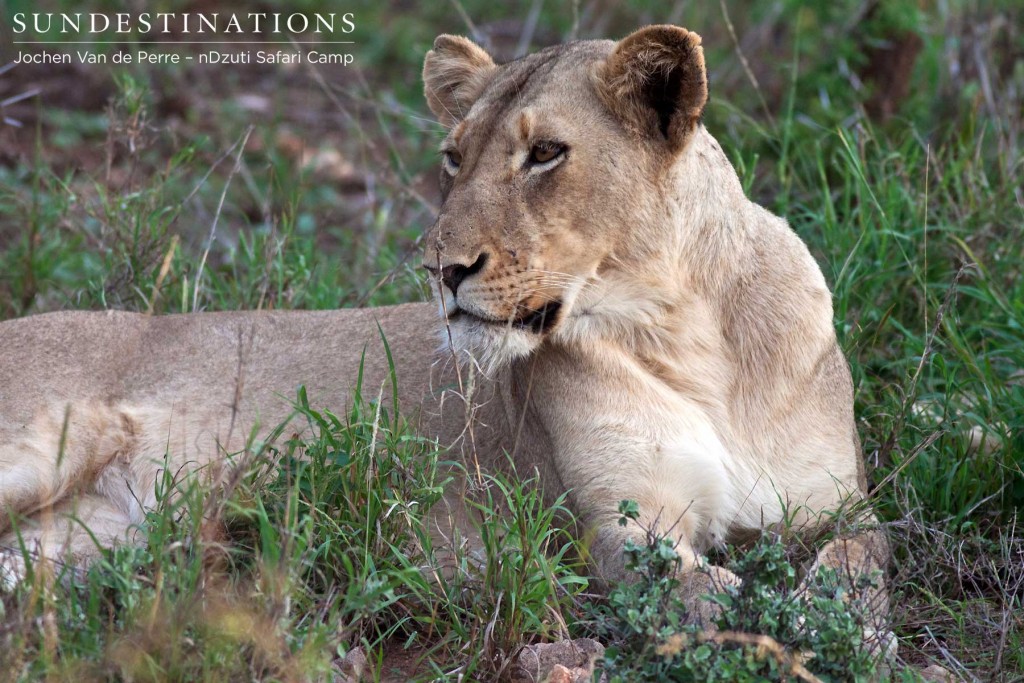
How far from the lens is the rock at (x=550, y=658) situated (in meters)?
2.86

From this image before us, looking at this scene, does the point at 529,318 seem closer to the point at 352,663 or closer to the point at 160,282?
the point at 352,663

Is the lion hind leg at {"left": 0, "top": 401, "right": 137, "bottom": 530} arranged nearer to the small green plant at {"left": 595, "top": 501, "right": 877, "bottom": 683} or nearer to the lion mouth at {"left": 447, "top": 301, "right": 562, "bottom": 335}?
the lion mouth at {"left": 447, "top": 301, "right": 562, "bottom": 335}

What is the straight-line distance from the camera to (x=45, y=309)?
530cm

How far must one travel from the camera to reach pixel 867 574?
8.82 feet

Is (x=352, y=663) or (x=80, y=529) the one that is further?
(x=80, y=529)

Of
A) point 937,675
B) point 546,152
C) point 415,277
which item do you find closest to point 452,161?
point 546,152

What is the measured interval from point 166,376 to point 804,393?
6.77 ft

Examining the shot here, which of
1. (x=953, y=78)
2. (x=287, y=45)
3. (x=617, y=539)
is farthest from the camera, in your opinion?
(x=287, y=45)

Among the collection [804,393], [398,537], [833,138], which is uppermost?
[833,138]

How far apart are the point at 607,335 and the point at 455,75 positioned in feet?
3.32

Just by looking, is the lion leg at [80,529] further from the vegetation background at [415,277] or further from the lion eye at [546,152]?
the lion eye at [546,152]

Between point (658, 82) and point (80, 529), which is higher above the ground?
point (658, 82)

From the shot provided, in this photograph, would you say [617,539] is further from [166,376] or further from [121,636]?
[166,376]

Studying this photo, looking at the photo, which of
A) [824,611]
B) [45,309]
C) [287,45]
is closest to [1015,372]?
[824,611]
